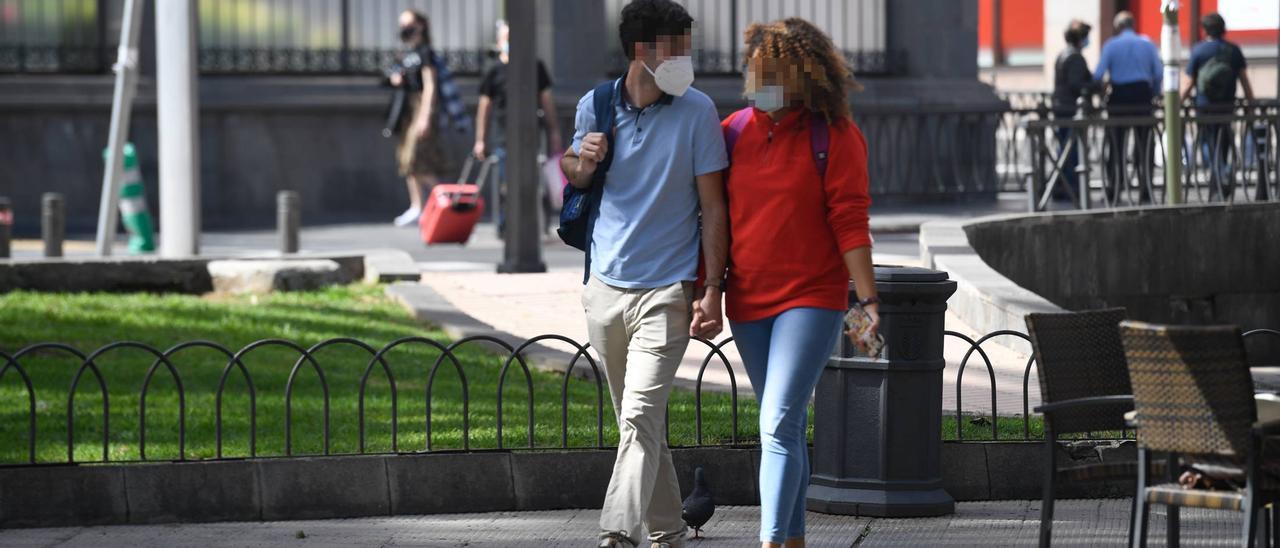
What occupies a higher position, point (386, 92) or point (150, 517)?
point (386, 92)

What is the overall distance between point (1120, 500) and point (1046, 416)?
78.9 inches

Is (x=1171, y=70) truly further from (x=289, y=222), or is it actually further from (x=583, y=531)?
(x=583, y=531)

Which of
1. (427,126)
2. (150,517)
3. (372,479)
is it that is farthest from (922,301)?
(427,126)

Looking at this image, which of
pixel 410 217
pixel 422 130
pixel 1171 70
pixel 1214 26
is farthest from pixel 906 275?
pixel 1214 26

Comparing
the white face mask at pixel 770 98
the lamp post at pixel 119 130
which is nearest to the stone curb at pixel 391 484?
the white face mask at pixel 770 98

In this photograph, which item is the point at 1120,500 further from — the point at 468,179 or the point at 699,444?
the point at 468,179

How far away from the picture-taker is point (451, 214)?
15.9 meters

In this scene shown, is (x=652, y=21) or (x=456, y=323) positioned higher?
(x=652, y=21)

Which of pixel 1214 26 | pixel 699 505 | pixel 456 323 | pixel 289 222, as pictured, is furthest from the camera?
pixel 1214 26

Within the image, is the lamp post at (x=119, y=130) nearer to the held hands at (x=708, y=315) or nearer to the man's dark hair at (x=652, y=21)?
the man's dark hair at (x=652, y=21)

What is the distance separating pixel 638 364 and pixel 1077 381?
1.23 metres

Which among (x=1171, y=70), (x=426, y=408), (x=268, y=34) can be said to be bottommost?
(x=426, y=408)

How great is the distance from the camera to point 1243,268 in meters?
14.6

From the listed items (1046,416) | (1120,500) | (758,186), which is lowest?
(1120,500)
